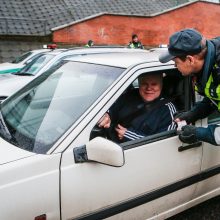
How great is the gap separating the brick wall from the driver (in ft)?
51.4

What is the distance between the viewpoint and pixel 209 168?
2.98m

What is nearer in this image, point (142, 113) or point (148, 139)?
point (148, 139)

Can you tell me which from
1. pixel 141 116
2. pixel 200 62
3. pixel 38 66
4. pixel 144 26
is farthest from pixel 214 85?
pixel 144 26

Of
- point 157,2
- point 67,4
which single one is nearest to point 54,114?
point 67,4

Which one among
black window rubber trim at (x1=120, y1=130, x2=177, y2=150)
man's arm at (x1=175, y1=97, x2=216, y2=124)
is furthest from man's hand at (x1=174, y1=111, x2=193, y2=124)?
black window rubber trim at (x1=120, y1=130, x2=177, y2=150)

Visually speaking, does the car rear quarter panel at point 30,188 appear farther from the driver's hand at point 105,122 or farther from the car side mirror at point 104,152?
the driver's hand at point 105,122

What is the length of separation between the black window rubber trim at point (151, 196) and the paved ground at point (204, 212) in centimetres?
58

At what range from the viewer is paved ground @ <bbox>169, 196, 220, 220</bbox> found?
336 centimetres

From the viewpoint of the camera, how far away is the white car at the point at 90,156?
2.11 m

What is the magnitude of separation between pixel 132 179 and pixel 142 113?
0.69 m

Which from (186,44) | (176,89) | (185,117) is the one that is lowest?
(185,117)

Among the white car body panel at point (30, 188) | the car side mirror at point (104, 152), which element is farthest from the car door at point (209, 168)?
the white car body panel at point (30, 188)

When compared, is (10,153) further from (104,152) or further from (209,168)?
(209,168)

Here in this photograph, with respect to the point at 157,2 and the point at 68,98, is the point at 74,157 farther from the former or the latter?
the point at 157,2
